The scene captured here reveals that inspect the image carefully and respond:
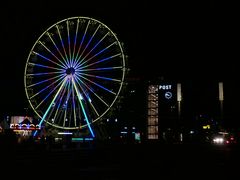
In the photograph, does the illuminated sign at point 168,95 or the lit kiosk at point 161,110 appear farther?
the illuminated sign at point 168,95

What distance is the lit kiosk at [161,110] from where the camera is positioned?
115625 mm

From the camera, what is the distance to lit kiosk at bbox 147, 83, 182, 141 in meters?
116

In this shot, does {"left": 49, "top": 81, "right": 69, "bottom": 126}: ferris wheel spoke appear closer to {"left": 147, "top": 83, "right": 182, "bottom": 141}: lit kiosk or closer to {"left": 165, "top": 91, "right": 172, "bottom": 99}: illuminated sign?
{"left": 147, "top": 83, "right": 182, "bottom": 141}: lit kiosk

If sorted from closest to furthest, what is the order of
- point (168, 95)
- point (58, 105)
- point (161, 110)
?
point (58, 105) < point (161, 110) < point (168, 95)

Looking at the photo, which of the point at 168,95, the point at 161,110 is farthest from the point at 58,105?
the point at 168,95

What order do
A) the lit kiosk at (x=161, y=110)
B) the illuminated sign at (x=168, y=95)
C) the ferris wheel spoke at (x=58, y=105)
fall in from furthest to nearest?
the illuminated sign at (x=168, y=95) → the lit kiosk at (x=161, y=110) → the ferris wheel spoke at (x=58, y=105)

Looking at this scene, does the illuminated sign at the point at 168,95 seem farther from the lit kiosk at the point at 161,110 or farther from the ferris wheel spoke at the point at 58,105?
the ferris wheel spoke at the point at 58,105

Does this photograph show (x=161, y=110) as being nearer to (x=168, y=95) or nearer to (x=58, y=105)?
(x=168, y=95)

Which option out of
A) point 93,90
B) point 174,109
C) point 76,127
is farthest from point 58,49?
point 174,109

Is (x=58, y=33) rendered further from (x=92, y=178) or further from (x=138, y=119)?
(x=138, y=119)

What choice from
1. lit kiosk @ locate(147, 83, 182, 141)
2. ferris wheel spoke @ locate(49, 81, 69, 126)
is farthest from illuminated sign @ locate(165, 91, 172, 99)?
ferris wheel spoke @ locate(49, 81, 69, 126)

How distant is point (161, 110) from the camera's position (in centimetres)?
12000

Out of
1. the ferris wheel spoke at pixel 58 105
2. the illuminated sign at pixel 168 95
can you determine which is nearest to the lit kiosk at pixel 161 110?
the illuminated sign at pixel 168 95

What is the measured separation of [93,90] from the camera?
1578 inches
